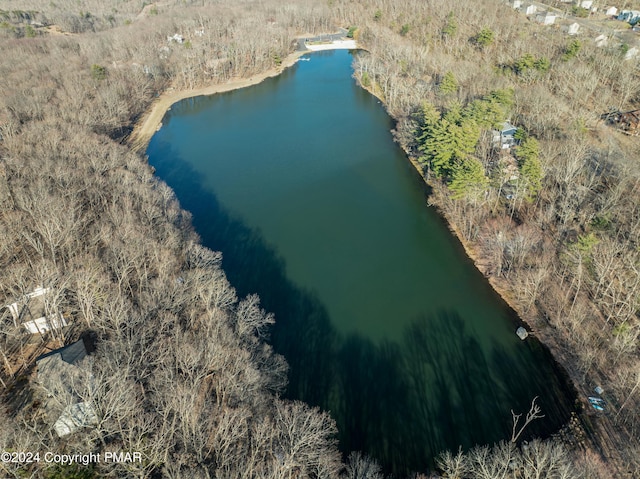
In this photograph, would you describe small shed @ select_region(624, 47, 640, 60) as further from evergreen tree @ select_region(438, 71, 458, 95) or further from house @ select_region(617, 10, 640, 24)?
evergreen tree @ select_region(438, 71, 458, 95)

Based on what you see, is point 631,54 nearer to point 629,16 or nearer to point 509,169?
point 629,16

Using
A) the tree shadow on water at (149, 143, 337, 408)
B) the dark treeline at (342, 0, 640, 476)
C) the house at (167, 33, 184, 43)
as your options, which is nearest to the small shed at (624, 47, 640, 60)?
the dark treeline at (342, 0, 640, 476)

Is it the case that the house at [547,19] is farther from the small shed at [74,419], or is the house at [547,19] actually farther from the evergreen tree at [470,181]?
the small shed at [74,419]

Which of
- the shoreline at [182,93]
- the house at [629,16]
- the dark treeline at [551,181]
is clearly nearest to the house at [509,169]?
the dark treeline at [551,181]

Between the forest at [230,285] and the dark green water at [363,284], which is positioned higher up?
the forest at [230,285]

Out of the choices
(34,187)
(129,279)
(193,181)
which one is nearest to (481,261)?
(129,279)

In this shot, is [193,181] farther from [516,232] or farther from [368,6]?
[368,6]
